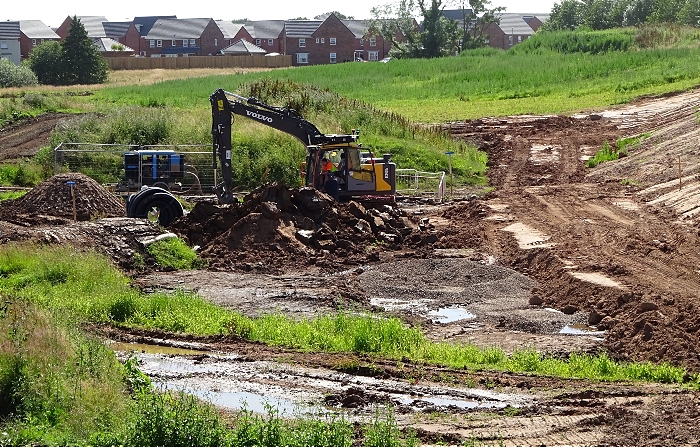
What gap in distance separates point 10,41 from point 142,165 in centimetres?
9087

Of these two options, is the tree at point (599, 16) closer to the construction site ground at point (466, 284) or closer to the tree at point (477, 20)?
the tree at point (477, 20)

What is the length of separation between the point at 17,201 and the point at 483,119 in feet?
92.1

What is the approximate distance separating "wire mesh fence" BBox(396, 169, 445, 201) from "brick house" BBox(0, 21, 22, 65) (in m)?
90.5

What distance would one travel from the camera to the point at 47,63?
93.2 m

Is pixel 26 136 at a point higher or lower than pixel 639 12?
lower

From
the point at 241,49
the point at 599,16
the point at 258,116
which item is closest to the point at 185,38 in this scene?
the point at 241,49

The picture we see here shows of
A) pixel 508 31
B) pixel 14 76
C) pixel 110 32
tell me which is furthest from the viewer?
pixel 508 31

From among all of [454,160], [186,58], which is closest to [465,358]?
[454,160]

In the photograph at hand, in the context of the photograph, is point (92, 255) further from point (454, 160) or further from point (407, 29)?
point (407, 29)

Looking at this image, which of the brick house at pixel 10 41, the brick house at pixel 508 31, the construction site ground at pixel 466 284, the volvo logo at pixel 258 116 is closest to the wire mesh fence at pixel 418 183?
Answer: the construction site ground at pixel 466 284

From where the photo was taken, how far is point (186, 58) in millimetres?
107188

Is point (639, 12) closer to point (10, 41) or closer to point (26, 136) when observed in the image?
point (10, 41)

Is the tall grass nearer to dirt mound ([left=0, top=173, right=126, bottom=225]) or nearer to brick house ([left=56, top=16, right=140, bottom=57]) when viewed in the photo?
dirt mound ([left=0, top=173, right=126, bottom=225])

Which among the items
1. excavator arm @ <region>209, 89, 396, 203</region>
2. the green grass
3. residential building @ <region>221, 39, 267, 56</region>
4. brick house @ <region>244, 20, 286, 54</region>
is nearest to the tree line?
brick house @ <region>244, 20, 286, 54</region>
